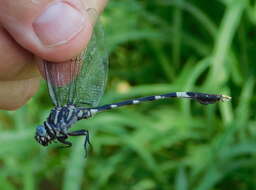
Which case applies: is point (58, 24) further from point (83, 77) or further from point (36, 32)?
point (83, 77)

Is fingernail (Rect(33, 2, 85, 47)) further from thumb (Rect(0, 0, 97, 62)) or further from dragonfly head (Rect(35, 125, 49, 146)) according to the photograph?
dragonfly head (Rect(35, 125, 49, 146))

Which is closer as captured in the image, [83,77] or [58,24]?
[58,24]

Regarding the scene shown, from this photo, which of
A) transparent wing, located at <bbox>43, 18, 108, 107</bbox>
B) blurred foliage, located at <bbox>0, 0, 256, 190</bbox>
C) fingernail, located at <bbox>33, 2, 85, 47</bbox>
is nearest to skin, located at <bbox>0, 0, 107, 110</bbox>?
fingernail, located at <bbox>33, 2, 85, 47</bbox>

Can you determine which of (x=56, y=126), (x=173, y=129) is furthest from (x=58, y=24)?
(x=173, y=129)

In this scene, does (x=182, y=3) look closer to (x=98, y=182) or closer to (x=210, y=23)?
(x=210, y=23)

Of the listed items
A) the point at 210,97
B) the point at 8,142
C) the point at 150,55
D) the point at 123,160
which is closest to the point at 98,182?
the point at 123,160

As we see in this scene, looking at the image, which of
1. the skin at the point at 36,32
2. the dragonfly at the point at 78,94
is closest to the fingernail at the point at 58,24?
the skin at the point at 36,32
